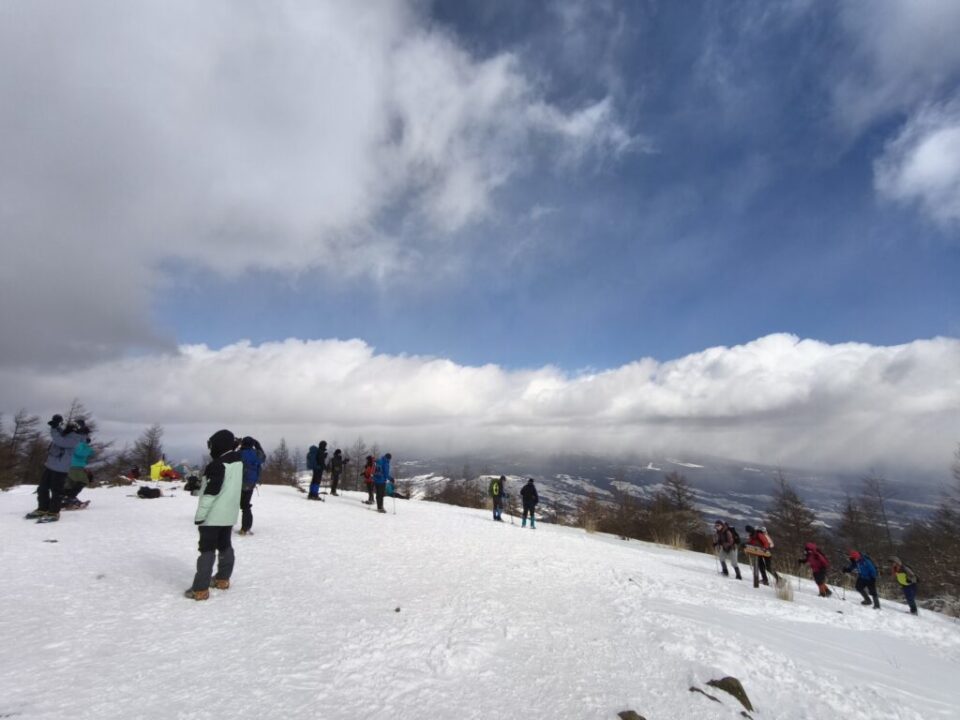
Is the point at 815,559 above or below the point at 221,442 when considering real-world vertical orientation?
below

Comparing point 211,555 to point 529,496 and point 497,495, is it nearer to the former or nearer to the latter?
point 529,496

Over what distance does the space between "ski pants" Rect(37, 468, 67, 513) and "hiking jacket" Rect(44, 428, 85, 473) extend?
272 mm

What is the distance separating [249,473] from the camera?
453 inches

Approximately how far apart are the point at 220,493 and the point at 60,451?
7068 mm

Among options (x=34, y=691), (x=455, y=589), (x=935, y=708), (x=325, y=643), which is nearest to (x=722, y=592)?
(x=935, y=708)

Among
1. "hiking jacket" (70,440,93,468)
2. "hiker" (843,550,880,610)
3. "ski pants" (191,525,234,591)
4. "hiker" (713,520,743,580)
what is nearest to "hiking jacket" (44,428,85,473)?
"hiking jacket" (70,440,93,468)

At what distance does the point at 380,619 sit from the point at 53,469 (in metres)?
10.1

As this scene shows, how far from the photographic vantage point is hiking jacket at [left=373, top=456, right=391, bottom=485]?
693 inches

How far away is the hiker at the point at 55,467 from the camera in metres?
10.4

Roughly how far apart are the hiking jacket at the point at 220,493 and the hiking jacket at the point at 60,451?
668 cm

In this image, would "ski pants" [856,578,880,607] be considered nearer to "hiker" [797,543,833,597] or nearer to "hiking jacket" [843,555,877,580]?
"hiking jacket" [843,555,877,580]

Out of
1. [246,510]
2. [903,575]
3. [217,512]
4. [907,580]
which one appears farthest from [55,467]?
[903,575]

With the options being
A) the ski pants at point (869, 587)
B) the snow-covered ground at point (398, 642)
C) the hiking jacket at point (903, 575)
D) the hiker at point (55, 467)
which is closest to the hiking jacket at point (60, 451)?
the hiker at point (55, 467)

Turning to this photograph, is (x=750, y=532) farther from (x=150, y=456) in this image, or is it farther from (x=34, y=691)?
(x=150, y=456)
